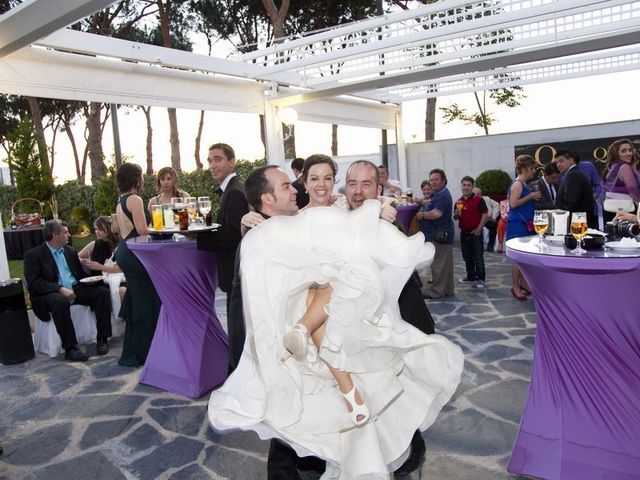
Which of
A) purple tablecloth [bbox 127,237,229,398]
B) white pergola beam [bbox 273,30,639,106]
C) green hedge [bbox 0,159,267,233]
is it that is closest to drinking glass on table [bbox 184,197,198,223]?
purple tablecloth [bbox 127,237,229,398]

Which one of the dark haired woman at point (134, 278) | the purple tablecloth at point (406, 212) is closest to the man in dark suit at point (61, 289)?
the dark haired woman at point (134, 278)

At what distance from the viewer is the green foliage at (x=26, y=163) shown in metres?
13.9

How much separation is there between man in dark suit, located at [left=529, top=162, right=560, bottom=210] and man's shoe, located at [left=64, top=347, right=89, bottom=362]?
4.92 meters

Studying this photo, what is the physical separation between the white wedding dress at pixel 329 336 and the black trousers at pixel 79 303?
3235 mm

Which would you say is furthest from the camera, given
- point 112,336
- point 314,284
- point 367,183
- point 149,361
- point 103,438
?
point 112,336

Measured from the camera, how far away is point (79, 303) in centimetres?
508

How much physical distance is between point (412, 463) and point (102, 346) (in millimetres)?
3461

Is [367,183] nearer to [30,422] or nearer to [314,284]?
[314,284]

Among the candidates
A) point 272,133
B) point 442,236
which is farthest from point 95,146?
point 442,236

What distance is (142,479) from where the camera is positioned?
2750 millimetres

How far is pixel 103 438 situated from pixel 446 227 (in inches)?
173

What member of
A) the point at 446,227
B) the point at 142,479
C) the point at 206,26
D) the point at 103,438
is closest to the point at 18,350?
the point at 103,438

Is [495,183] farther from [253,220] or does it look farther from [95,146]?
[95,146]

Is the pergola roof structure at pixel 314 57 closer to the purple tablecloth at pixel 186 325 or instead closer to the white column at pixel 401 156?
the purple tablecloth at pixel 186 325
